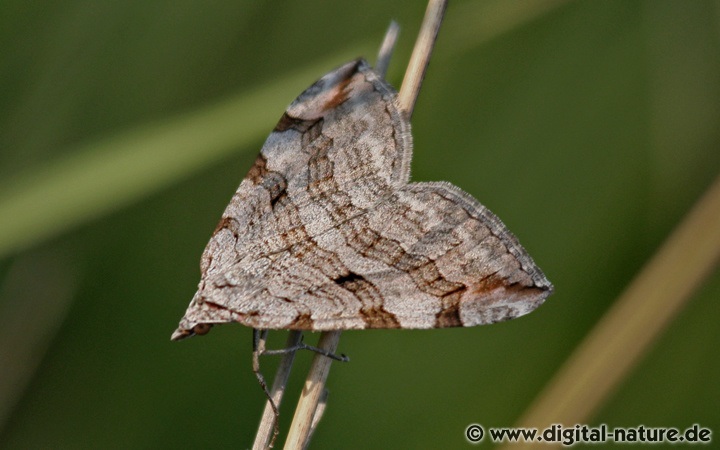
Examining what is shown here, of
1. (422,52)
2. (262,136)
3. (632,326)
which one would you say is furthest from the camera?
(262,136)

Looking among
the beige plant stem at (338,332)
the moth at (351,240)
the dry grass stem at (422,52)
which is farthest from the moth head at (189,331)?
the dry grass stem at (422,52)

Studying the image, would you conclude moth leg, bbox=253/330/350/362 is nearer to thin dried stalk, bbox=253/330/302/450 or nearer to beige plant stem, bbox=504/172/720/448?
thin dried stalk, bbox=253/330/302/450

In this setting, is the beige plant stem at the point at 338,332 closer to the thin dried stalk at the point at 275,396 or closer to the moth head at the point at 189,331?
the thin dried stalk at the point at 275,396

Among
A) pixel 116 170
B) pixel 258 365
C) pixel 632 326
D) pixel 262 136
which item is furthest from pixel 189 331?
pixel 632 326

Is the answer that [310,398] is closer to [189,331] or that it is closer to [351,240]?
[189,331]

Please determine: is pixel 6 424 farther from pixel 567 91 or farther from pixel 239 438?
pixel 567 91

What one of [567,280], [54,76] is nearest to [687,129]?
[567,280]
